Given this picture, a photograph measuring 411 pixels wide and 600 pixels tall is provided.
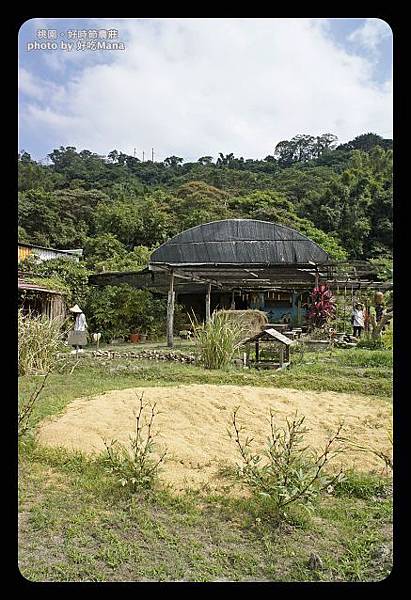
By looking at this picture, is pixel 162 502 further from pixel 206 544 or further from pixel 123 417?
pixel 123 417

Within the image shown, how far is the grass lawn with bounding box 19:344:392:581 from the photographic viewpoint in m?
2.09

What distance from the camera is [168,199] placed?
18578 millimetres

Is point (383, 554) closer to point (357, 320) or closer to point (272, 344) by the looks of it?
point (272, 344)

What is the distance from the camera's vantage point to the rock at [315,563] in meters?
2.11

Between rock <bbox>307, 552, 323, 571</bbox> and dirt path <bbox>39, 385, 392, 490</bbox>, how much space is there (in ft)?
3.20

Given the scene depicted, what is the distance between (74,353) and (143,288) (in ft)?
17.4

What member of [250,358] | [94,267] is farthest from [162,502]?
[94,267]

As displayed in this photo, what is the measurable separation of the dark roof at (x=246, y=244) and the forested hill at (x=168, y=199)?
0.88m

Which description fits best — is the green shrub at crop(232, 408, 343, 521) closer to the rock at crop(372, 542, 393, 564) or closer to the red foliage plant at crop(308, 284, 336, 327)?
the rock at crop(372, 542, 393, 564)

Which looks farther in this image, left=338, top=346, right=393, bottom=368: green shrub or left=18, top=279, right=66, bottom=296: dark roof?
left=18, top=279, right=66, bottom=296: dark roof

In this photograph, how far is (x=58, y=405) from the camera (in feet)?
15.1

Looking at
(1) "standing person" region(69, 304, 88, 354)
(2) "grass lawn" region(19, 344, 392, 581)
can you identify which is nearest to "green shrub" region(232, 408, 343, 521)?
(2) "grass lawn" region(19, 344, 392, 581)

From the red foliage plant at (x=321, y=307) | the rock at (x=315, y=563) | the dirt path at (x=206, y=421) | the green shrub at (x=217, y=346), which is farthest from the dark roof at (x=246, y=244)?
the rock at (x=315, y=563)

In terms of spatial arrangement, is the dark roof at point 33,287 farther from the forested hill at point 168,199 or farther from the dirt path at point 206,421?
the dirt path at point 206,421
